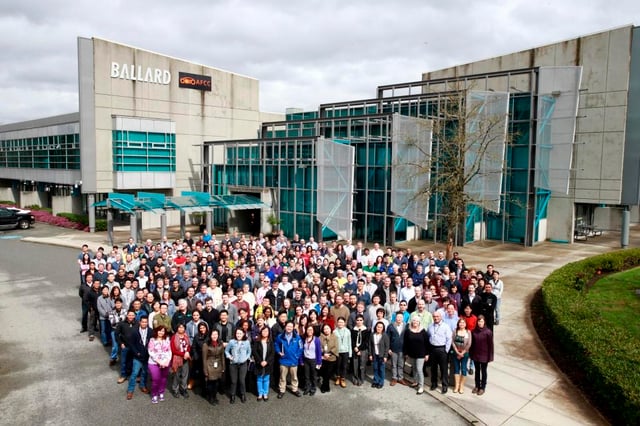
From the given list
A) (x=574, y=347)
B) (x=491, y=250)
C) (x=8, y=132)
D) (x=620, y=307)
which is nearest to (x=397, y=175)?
(x=491, y=250)

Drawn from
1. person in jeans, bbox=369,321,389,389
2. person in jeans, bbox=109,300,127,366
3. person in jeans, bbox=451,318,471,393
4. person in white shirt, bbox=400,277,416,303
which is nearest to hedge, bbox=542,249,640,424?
person in jeans, bbox=451,318,471,393

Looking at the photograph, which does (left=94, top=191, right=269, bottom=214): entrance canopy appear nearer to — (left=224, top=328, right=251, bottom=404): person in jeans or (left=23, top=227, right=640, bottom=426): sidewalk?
(left=23, top=227, right=640, bottom=426): sidewalk

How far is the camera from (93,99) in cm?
3412

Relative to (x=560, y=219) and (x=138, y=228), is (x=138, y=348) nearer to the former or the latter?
(x=138, y=228)

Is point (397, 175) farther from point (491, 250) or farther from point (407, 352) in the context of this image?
point (407, 352)

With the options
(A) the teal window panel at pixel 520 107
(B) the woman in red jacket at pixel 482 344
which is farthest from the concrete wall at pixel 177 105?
(B) the woman in red jacket at pixel 482 344

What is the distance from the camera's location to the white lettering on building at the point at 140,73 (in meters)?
34.9

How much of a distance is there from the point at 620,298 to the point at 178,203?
22701 mm

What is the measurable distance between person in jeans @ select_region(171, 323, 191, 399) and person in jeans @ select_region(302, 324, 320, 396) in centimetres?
224

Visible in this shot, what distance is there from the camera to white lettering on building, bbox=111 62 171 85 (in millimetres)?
34916

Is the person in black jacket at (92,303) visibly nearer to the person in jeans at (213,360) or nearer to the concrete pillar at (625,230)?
the person in jeans at (213,360)

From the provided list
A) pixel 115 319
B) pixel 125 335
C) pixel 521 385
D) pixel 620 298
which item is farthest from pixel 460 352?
pixel 620 298

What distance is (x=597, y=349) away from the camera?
1045 centimetres

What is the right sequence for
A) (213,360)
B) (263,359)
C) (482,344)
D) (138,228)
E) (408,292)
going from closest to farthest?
(213,360) → (263,359) → (482,344) → (408,292) → (138,228)
